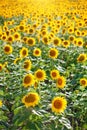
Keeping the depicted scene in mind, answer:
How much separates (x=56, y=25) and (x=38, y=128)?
5615 mm

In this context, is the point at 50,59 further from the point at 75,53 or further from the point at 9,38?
the point at 9,38

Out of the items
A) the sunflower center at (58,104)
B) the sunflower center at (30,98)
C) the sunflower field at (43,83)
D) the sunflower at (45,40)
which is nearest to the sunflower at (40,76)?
the sunflower field at (43,83)

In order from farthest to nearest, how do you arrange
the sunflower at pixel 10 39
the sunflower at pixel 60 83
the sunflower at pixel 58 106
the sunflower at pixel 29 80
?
the sunflower at pixel 10 39 < the sunflower at pixel 60 83 < the sunflower at pixel 29 80 < the sunflower at pixel 58 106

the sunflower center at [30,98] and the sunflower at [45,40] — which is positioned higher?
the sunflower at [45,40]

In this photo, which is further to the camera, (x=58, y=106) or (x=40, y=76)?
(x=40, y=76)

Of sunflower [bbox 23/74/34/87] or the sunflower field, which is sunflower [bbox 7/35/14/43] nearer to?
the sunflower field

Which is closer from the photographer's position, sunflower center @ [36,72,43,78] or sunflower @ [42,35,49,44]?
sunflower center @ [36,72,43,78]

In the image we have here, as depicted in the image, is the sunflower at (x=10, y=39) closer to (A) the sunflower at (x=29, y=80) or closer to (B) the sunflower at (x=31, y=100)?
(A) the sunflower at (x=29, y=80)

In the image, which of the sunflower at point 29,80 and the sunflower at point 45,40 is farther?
the sunflower at point 45,40

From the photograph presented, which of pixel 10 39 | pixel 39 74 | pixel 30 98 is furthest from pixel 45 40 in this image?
pixel 30 98

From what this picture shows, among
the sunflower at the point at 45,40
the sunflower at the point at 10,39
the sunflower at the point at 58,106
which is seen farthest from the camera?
the sunflower at the point at 10,39

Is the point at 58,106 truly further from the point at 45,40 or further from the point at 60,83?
the point at 45,40

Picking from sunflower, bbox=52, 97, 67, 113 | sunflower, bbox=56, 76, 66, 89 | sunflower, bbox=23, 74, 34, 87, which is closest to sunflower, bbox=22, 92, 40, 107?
sunflower, bbox=52, 97, 67, 113

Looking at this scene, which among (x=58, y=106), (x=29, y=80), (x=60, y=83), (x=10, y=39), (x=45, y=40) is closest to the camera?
(x=58, y=106)
